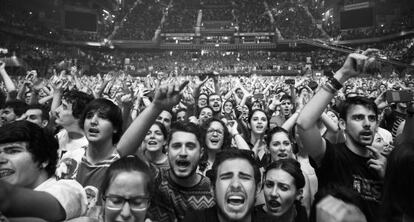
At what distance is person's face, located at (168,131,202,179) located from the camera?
2.75 meters

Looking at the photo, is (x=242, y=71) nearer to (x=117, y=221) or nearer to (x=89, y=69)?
(x=89, y=69)

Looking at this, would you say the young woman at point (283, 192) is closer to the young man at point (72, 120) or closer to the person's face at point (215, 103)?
the young man at point (72, 120)

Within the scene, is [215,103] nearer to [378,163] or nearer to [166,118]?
[166,118]

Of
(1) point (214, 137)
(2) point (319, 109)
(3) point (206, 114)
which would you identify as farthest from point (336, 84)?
(3) point (206, 114)

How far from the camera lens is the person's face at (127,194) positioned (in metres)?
1.85

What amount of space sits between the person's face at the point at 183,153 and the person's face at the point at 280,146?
1048 mm

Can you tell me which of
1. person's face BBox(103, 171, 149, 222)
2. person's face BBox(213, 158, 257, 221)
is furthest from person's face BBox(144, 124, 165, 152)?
person's face BBox(103, 171, 149, 222)

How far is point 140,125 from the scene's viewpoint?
2682 mm

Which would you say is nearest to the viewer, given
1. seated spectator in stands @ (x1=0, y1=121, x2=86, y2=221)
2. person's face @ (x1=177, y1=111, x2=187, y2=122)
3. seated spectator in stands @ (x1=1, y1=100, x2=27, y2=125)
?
seated spectator in stands @ (x1=0, y1=121, x2=86, y2=221)

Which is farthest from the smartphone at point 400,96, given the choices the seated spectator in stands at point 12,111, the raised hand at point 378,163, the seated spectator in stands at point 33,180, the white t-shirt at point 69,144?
the seated spectator in stands at point 12,111

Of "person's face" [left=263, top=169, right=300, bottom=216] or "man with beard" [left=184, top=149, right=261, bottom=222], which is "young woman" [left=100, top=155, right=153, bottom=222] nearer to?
"man with beard" [left=184, top=149, right=261, bottom=222]

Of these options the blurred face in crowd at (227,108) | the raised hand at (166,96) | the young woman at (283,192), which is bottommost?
the young woman at (283,192)

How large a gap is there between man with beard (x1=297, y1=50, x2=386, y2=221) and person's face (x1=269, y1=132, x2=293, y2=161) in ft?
2.65

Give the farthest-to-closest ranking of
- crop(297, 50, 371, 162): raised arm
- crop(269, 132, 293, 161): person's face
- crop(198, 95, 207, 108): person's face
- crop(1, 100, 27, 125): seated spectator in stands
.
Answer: crop(198, 95, 207, 108): person's face < crop(1, 100, 27, 125): seated spectator in stands < crop(269, 132, 293, 161): person's face < crop(297, 50, 371, 162): raised arm
